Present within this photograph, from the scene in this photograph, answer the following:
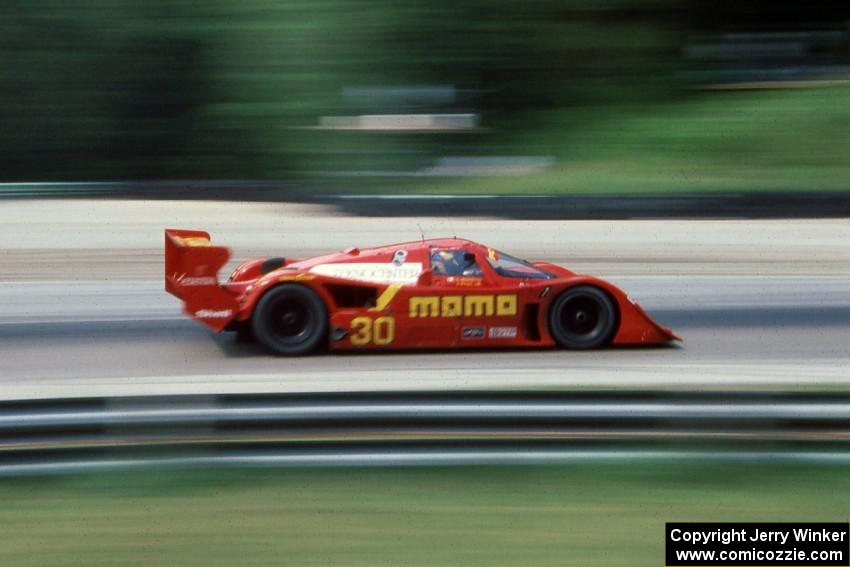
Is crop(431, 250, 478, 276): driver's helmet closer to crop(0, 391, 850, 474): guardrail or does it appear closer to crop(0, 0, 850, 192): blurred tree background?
crop(0, 391, 850, 474): guardrail

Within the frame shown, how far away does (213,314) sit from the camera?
318 inches

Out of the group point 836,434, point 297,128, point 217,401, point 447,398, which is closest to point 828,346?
point 836,434

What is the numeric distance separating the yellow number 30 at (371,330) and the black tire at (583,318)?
1156 mm

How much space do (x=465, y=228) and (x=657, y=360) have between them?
208 inches

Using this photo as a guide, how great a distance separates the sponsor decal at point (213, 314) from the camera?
8047 mm

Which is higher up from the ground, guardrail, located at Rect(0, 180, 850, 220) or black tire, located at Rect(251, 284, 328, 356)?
guardrail, located at Rect(0, 180, 850, 220)

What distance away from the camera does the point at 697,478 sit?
17.6ft

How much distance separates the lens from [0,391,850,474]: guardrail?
528cm

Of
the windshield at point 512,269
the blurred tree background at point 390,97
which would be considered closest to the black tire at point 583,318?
the windshield at point 512,269

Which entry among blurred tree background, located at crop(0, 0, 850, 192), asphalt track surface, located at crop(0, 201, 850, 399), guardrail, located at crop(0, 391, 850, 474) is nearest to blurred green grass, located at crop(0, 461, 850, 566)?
guardrail, located at crop(0, 391, 850, 474)

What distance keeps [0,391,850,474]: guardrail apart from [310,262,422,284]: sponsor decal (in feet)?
8.72

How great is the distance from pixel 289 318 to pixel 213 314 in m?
0.53

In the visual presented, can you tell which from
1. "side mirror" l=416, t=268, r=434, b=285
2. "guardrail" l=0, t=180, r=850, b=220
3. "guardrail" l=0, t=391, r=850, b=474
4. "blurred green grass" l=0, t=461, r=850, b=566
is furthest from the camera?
"guardrail" l=0, t=180, r=850, b=220

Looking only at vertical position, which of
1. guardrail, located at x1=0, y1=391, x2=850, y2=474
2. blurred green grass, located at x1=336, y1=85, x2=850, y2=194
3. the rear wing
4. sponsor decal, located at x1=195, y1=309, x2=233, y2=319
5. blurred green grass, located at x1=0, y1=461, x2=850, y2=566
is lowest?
blurred green grass, located at x1=0, y1=461, x2=850, y2=566
